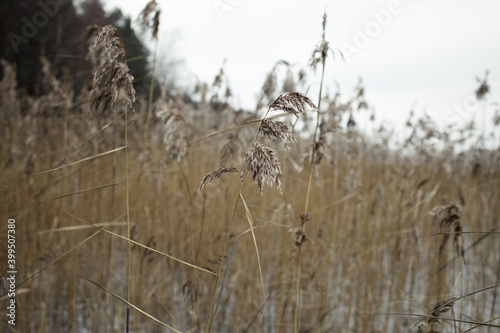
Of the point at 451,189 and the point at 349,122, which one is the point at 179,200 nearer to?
the point at 349,122

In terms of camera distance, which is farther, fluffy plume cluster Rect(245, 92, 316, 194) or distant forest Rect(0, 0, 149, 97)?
distant forest Rect(0, 0, 149, 97)

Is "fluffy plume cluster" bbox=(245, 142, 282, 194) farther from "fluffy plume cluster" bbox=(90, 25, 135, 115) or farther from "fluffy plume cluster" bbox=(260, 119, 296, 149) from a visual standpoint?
"fluffy plume cluster" bbox=(90, 25, 135, 115)

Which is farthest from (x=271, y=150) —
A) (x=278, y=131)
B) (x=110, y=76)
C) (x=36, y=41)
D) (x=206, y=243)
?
(x=36, y=41)

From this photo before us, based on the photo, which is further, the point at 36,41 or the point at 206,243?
the point at 36,41

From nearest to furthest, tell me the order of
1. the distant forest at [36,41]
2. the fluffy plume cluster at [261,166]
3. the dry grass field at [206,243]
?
1. the fluffy plume cluster at [261,166]
2. the dry grass field at [206,243]
3. the distant forest at [36,41]

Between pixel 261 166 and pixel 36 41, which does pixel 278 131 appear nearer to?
pixel 261 166

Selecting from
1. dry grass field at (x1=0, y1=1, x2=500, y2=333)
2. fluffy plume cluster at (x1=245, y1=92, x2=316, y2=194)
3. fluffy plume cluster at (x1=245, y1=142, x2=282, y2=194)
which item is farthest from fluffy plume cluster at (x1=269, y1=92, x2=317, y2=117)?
dry grass field at (x1=0, y1=1, x2=500, y2=333)

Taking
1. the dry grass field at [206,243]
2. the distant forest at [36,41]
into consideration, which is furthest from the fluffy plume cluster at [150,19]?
the distant forest at [36,41]

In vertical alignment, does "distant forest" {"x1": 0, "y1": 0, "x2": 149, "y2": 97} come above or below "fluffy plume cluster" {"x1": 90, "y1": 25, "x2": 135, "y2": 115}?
above

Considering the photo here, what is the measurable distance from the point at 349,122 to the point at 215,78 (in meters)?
0.79

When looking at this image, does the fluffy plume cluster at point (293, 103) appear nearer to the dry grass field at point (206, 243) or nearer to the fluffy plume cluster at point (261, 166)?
the fluffy plume cluster at point (261, 166)

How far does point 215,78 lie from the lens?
1.92 metres

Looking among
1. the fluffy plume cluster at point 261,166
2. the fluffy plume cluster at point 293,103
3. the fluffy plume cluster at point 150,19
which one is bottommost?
the fluffy plume cluster at point 261,166

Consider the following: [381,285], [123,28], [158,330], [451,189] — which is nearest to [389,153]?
[451,189]
